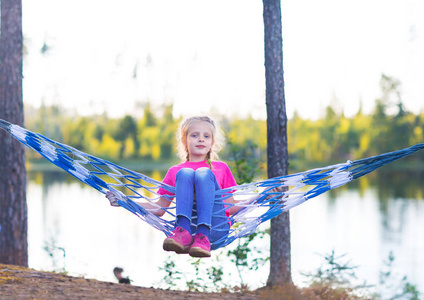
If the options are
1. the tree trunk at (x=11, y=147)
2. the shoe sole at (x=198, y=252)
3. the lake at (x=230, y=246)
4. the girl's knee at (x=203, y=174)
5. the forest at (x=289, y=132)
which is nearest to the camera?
the shoe sole at (x=198, y=252)

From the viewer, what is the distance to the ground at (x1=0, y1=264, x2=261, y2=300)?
3.30 meters

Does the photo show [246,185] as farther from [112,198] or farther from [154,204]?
[112,198]

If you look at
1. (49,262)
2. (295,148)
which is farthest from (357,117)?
(49,262)

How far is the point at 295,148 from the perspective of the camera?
33344 mm

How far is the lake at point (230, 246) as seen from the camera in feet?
18.8

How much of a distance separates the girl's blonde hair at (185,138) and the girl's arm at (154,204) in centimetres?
25

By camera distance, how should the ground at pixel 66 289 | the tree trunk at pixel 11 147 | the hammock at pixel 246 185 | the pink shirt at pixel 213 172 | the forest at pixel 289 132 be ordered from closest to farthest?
the hammock at pixel 246 185, the pink shirt at pixel 213 172, the ground at pixel 66 289, the tree trunk at pixel 11 147, the forest at pixel 289 132

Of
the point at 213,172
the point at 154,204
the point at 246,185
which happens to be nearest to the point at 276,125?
the point at 213,172

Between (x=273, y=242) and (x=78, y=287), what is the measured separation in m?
1.32

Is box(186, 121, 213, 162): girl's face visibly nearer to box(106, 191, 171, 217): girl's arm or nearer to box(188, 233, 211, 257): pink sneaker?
box(106, 191, 171, 217): girl's arm

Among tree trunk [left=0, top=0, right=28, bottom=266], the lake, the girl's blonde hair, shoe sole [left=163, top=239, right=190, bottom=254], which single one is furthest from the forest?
shoe sole [left=163, top=239, right=190, bottom=254]

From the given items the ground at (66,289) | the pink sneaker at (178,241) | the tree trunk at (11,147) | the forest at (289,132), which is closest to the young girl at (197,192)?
the pink sneaker at (178,241)

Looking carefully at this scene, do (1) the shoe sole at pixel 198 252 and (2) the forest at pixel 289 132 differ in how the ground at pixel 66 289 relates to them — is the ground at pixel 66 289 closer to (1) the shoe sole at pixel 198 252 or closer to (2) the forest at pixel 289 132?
(1) the shoe sole at pixel 198 252

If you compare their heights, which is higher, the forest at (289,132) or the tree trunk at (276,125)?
the forest at (289,132)
